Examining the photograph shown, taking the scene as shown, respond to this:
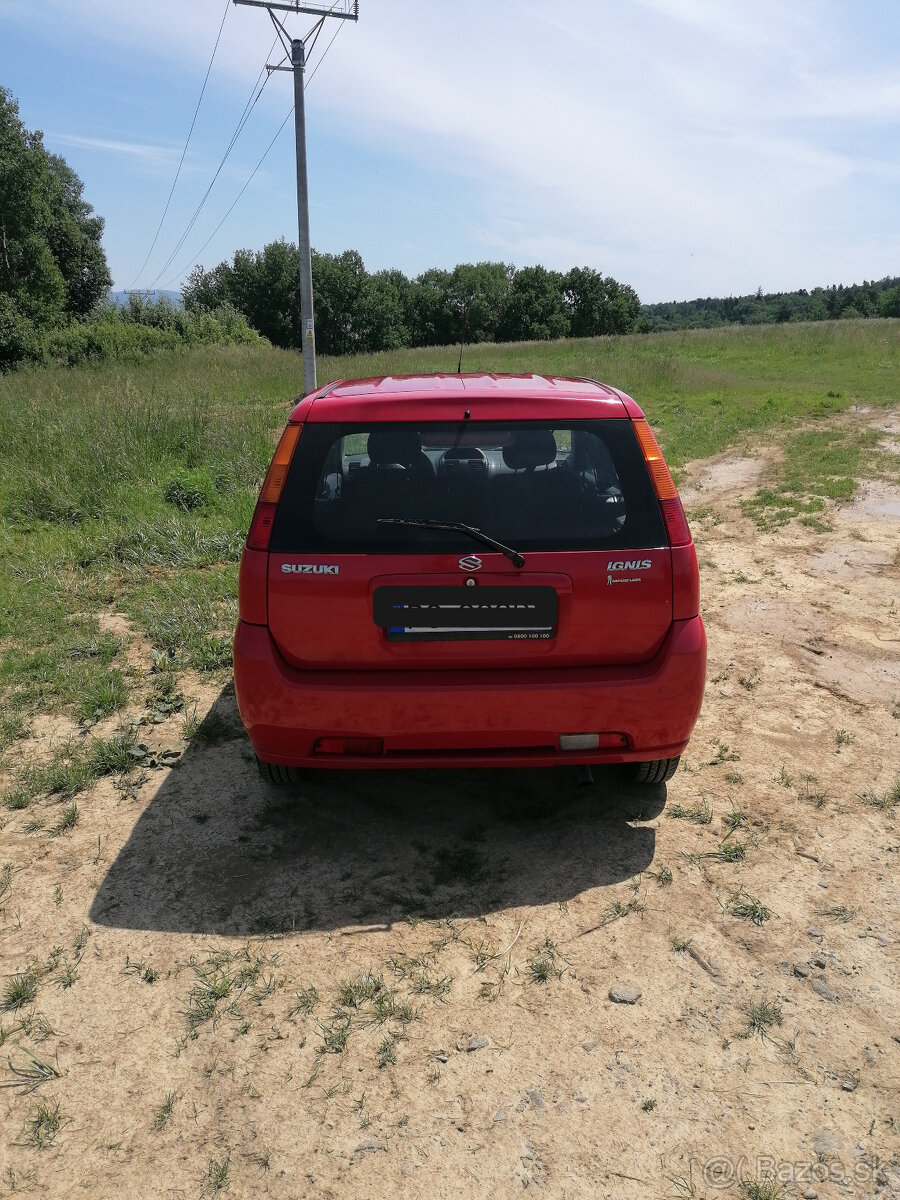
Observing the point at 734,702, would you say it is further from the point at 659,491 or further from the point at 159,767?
the point at 159,767

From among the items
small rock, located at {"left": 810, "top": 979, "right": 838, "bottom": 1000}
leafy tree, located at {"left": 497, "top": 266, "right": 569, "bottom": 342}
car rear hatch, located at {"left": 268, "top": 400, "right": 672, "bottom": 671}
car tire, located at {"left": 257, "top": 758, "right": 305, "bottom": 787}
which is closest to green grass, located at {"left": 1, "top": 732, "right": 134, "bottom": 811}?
car tire, located at {"left": 257, "top": 758, "right": 305, "bottom": 787}

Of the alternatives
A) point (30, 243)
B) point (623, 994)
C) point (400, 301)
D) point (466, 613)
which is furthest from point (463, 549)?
point (400, 301)

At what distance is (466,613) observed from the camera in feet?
9.67

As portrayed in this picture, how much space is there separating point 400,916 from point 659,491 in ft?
5.71

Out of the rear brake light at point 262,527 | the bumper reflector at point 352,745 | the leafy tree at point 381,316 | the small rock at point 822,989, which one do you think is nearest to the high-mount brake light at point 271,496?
the rear brake light at point 262,527

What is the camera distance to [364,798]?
3.67m

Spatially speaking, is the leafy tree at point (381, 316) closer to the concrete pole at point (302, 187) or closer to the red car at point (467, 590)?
the concrete pole at point (302, 187)

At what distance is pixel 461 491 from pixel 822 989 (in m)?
1.95

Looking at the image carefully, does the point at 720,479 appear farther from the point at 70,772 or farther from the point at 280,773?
the point at 70,772

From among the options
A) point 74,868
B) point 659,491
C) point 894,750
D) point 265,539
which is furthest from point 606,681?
point 74,868

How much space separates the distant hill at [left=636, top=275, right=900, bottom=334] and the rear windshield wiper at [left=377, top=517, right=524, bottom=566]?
95.4 metres

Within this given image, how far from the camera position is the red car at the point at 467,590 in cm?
294

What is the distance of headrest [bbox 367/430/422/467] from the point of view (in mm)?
3000

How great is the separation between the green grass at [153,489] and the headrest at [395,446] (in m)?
1.52
